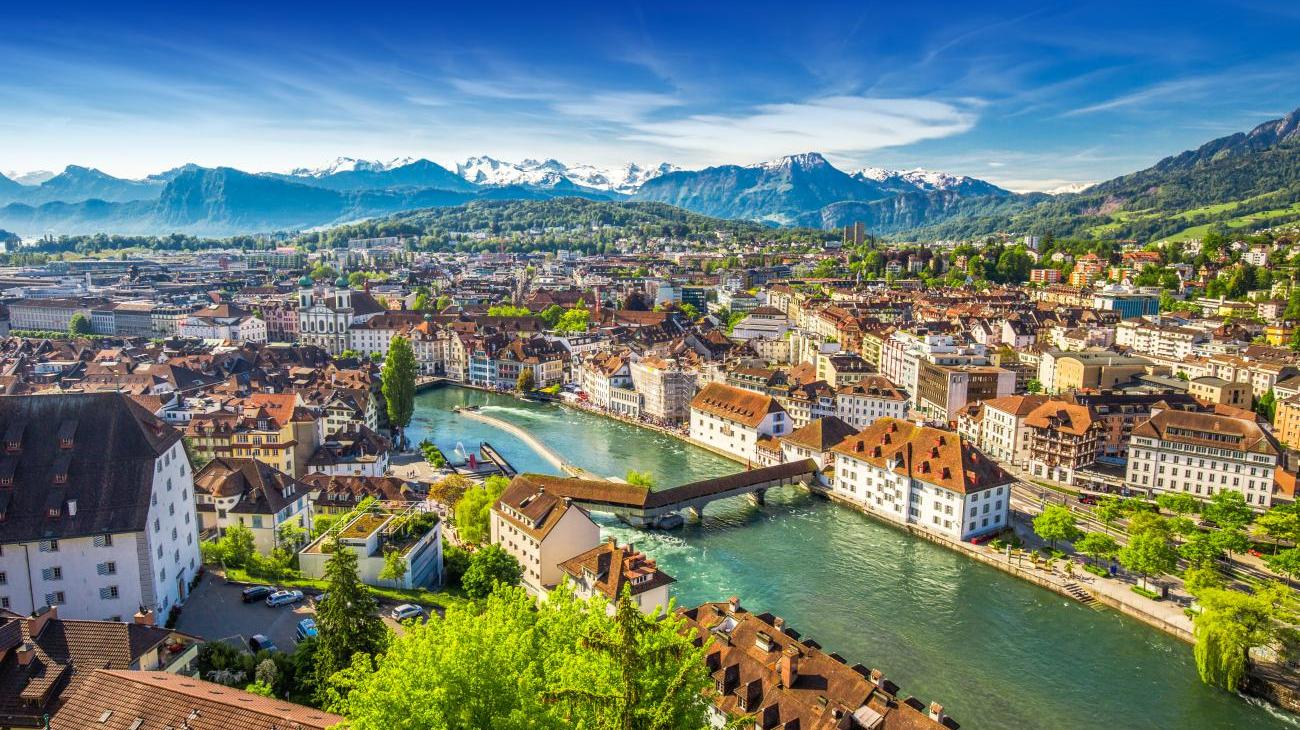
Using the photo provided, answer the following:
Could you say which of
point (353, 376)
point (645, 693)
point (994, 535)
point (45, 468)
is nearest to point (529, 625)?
point (645, 693)

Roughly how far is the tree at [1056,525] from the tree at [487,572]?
19.9 meters

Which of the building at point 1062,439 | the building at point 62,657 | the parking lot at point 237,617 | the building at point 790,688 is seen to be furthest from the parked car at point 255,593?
the building at point 1062,439

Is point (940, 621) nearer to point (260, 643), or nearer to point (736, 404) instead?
point (260, 643)

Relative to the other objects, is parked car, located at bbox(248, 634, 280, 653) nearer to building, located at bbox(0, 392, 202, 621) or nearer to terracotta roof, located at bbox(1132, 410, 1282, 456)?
building, located at bbox(0, 392, 202, 621)

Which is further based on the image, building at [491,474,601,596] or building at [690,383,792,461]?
building at [690,383,792,461]

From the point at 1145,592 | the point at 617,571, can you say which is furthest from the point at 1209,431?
the point at 617,571

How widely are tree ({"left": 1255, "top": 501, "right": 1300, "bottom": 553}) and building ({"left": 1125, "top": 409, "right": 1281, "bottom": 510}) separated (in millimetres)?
3645

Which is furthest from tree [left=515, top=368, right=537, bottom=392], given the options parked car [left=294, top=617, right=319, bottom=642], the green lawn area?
parked car [left=294, top=617, right=319, bottom=642]

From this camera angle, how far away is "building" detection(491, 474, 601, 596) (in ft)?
94.5

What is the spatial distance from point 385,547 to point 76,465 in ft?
28.1

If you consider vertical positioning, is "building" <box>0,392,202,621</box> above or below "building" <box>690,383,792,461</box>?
above

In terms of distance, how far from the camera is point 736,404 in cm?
4862

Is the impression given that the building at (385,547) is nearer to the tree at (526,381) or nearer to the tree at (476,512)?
the tree at (476,512)

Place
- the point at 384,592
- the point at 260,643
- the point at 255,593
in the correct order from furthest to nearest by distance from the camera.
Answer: the point at 384,592
the point at 255,593
the point at 260,643
